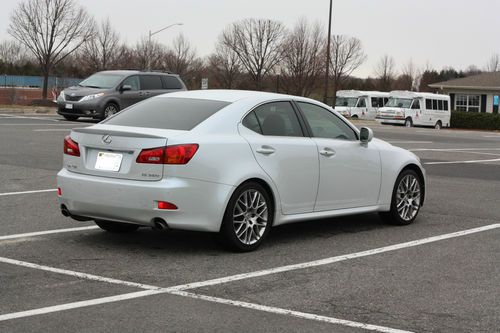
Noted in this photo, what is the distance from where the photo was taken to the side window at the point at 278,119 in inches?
288

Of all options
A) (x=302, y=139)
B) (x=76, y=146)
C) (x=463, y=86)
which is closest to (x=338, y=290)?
(x=302, y=139)

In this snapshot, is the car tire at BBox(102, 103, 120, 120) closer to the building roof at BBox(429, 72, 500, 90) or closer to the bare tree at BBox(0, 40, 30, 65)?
the building roof at BBox(429, 72, 500, 90)

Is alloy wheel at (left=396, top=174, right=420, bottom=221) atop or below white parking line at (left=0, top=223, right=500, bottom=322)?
atop

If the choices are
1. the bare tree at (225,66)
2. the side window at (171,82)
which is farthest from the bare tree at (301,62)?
the side window at (171,82)

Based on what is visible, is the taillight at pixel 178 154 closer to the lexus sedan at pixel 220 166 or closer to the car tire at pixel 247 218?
the lexus sedan at pixel 220 166

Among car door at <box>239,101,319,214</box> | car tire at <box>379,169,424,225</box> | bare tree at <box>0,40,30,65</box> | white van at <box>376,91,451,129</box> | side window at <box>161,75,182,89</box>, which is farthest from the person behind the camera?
bare tree at <box>0,40,30,65</box>

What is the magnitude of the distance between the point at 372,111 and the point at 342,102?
232cm

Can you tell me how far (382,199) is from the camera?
8.44m

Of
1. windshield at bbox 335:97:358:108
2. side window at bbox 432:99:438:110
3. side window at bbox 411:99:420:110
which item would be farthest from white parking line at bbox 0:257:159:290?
windshield at bbox 335:97:358:108

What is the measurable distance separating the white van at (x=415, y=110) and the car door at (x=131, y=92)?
25.8 m

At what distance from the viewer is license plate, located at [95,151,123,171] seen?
6.63 metres

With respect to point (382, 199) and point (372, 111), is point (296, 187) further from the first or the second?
point (372, 111)

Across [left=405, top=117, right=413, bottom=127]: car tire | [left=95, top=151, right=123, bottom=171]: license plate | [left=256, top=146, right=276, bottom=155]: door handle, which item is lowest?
[left=95, top=151, right=123, bottom=171]: license plate

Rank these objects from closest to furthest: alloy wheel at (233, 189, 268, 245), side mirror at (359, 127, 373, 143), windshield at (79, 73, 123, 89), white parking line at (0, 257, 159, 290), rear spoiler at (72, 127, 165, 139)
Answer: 1. white parking line at (0, 257, 159, 290)
2. rear spoiler at (72, 127, 165, 139)
3. alloy wheel at (233, 189, 268, 245)
4. side mirror at (359, 127, 373, 143)
5. windshield at (79, 73, 123, 89)
